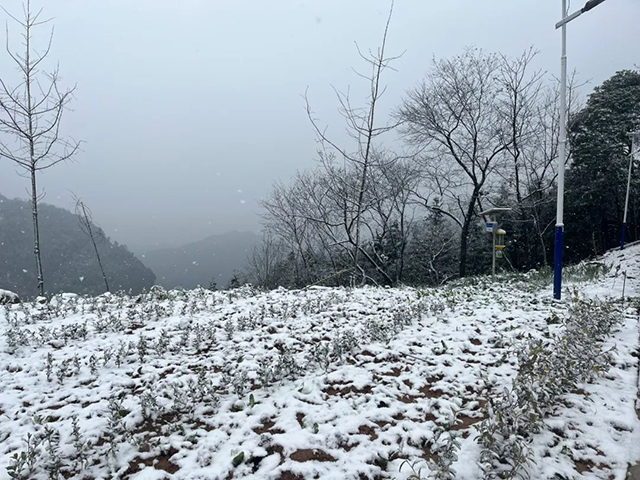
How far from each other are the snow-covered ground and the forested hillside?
1566 inches

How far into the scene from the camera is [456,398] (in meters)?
3.48

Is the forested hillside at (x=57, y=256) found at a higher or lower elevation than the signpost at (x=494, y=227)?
lower

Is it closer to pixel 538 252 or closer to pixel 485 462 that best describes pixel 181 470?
pixel 485 462

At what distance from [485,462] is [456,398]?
117 cm

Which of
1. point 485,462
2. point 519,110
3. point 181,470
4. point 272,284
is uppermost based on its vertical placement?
point 519,110

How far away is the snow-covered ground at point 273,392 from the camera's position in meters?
2.59

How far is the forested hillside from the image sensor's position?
135ft

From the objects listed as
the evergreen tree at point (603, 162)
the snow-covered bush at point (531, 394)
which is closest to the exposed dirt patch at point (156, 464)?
the snow-covered bush at point (531, 394)

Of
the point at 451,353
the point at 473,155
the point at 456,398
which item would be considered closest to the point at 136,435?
the point at 456,398

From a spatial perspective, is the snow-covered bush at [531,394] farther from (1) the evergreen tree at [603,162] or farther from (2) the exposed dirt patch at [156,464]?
(1) the evergreen tree at [603,162]

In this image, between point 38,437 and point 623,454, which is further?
point 38,437

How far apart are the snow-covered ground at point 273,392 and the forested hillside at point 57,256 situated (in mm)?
39778

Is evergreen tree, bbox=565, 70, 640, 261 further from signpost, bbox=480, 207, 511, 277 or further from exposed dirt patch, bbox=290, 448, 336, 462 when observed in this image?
exposed dirt patch, bbox=290, 448, 336, 462

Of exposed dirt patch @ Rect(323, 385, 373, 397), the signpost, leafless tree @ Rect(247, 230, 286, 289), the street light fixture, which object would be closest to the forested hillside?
leafless tree @ Rect(247, 230, 286, 289)
